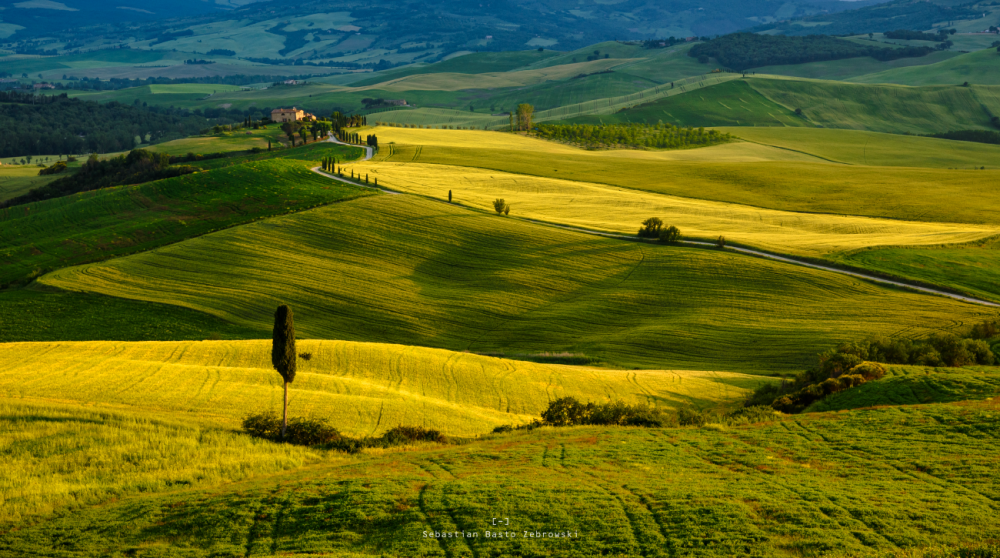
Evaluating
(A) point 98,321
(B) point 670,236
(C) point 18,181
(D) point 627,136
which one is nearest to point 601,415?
(A) point 98,321

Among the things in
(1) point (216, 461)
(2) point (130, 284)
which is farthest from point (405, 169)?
(1) point (216, 461)

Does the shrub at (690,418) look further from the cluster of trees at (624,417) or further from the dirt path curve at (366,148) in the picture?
the dirt path curve at (366,148)

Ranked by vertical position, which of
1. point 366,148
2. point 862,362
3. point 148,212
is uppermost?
point 366,148

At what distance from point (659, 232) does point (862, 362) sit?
4624 cm

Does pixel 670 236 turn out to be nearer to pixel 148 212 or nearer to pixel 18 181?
pixel 148 212

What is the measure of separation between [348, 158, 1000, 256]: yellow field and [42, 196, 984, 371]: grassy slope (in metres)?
10.3

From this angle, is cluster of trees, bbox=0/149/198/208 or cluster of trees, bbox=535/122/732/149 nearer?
cluster of trees, bbox=0/149/198/208

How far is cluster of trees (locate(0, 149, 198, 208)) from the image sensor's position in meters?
122

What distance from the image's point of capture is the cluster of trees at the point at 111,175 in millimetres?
121562

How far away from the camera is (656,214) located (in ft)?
328

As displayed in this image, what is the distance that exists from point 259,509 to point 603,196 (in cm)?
9643

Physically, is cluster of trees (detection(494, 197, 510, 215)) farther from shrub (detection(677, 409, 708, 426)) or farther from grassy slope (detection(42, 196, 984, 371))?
shrub (detection(677, 409, 708, 426))

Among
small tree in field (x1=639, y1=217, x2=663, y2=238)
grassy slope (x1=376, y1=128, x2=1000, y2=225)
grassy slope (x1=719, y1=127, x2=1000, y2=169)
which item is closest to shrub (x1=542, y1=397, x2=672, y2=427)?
small tree in field (x1=639, y1=217, x2=663, y2=238)

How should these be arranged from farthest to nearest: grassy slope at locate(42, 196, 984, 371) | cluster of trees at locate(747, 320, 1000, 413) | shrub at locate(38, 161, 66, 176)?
1. shrub at locate(38, 161, 66, 176)
2. grassy slope at locate(42, 196, 984, 371)
3. cluster of trees at locate(747, 320, 1000, 413)
